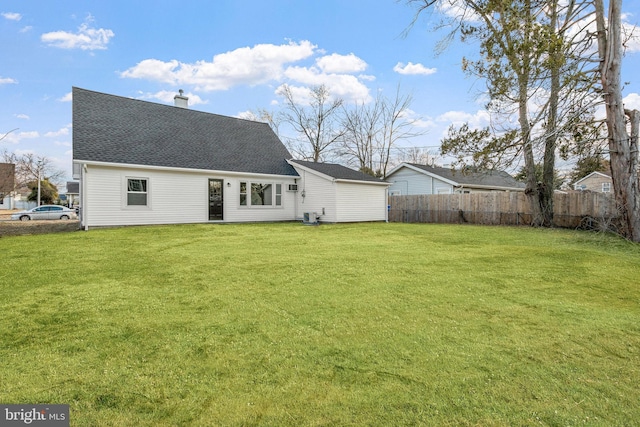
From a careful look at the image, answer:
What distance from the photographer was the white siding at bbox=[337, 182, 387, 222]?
49.1ft

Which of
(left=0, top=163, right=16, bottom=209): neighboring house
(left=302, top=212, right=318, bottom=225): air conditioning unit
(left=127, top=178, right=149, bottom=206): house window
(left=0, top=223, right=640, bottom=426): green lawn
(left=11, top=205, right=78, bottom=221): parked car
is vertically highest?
(left=0, top=163, right=16, bottom=209): neighboring house

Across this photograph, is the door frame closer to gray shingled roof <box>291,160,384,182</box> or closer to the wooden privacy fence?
gray shingled roof <box>291,160,384,182</box>

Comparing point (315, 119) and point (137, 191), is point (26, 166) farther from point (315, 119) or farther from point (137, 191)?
point (137, 191)

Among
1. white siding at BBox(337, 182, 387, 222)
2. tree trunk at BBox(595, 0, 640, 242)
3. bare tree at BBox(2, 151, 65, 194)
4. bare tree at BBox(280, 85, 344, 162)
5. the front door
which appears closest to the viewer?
tree trunk at BBox(595, 0, 640, 242)

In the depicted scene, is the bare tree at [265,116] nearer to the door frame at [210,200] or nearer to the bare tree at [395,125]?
the bare tree at [395,125]

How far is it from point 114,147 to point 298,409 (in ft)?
42.9

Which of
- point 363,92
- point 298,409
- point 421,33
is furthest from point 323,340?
point 363,92

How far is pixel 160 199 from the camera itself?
12539 millimetres

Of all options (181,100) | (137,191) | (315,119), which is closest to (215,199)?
(137,191)

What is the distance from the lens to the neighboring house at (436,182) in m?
21.6

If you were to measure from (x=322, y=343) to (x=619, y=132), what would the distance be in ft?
36.1

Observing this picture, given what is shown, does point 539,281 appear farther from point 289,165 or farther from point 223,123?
point 223,123

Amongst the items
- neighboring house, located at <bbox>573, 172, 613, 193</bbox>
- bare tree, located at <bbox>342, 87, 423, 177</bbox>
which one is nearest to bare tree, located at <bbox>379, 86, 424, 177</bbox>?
bare tree, located at <bbox>342, 87, 423, 177</bbox>

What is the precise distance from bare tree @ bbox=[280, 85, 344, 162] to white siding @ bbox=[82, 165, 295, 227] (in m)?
14.2
